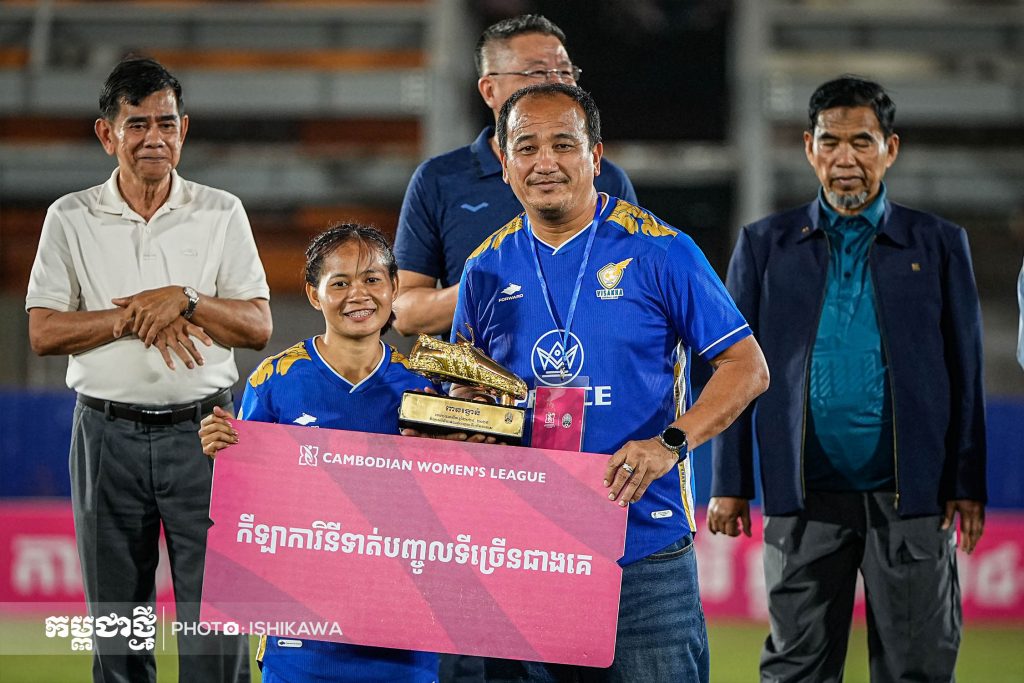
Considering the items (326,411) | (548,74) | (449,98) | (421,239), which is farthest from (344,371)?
(449,98)

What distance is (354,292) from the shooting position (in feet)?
9.17

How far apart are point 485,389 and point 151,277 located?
4.55 feet

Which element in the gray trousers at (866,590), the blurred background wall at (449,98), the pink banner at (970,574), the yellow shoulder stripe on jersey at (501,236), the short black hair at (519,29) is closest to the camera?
the yellow shoulder stripe on jersey at (501,236)

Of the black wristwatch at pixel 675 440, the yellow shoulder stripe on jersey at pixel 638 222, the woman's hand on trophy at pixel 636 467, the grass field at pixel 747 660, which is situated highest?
the yellow shoulder stripe on jersey at pixel 638 222

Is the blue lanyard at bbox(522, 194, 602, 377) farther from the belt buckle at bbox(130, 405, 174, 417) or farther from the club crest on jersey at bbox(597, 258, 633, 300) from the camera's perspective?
the belt buckle at bbox(130, 405, 174, 417)

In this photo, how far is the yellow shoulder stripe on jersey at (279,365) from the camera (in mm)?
2818

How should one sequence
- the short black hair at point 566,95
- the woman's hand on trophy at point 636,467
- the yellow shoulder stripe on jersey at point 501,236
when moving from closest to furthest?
the woman's hand on trophy at point 636,467 → the short black hair at point 566,95 → the yellow shoulder stripe on jersey at point 501,236

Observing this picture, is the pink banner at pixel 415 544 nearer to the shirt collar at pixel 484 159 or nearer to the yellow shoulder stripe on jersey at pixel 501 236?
the yellow shoulder stripe on jersey at pixel 501 236

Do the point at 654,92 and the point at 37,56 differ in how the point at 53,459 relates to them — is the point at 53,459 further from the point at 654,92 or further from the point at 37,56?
the point at 654,92

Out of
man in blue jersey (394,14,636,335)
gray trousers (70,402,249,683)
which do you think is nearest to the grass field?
gray trousers (70,402,249,683)

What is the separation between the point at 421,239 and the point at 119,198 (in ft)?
2.97

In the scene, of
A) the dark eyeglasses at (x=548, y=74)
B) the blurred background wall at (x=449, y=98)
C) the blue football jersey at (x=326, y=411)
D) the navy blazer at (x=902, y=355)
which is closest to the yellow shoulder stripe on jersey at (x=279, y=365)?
the blue football jersey at (x=326, y=411)

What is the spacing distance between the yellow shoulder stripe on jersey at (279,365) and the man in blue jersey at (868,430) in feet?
4.24

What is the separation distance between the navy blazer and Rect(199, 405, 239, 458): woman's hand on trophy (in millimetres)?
1493
